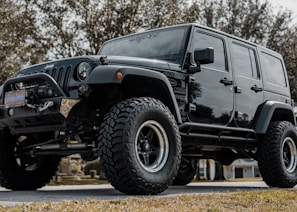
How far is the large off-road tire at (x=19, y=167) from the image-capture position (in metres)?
6.84

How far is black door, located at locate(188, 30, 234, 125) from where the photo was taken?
6.88 m

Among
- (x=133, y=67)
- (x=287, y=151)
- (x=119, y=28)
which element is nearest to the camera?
(x=133, y=67)

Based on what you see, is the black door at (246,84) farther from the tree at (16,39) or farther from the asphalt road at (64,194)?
the tree at (16,39)

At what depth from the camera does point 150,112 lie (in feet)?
19.1

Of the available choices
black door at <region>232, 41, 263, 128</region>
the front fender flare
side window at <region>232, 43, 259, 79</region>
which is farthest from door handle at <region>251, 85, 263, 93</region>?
the front fender flare

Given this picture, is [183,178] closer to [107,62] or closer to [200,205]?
[107,62]

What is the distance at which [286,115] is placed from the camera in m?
8.91

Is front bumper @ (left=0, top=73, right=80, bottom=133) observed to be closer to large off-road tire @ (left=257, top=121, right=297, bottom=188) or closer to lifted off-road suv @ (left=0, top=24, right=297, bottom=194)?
lifted off-road suv @ (left=0, top=24, right=297, bottom=194)

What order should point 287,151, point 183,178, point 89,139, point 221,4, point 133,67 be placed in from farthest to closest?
point 221,4 → point 183,178 → point 287,151 → point 89,139 → point 133,67

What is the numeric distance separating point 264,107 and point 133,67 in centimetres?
309

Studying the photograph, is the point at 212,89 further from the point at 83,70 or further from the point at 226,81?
the point at 83,70

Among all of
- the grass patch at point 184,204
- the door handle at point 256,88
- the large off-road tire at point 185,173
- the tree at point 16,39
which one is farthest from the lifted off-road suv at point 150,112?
the tree at point 16,39

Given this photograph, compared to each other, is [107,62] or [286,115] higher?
[107,62]

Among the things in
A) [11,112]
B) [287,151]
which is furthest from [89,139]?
[287,151]
